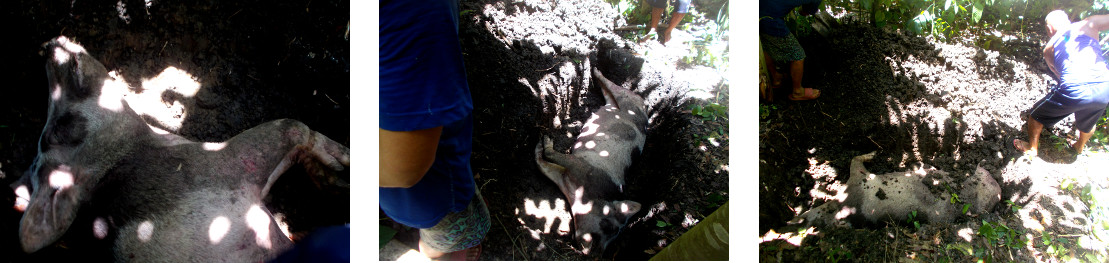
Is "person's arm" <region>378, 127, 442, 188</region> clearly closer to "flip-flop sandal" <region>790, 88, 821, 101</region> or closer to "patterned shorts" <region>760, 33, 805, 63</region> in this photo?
"patterned shorts" <region>760, 33, 805, 63</region>

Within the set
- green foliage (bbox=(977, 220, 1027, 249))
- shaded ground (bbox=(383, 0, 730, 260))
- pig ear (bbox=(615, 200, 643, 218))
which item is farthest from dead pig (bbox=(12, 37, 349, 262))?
green foliage (bbox=(977, 220, 1027, 249))

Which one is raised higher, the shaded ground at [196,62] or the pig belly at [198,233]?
the shaded ground at [196,62]

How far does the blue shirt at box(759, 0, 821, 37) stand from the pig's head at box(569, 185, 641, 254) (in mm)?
913

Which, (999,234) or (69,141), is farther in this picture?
(999,234)

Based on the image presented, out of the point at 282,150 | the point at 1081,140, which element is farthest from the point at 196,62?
the point at 1081,140

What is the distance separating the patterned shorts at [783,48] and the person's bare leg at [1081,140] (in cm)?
103

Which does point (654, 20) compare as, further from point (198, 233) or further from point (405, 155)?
point (198, 233)

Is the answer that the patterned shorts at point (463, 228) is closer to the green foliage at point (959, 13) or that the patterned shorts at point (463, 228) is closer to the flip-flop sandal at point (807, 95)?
the flip-flop sandal at point (807, 95)

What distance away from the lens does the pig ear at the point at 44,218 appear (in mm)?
1546

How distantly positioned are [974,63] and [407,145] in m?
2.20

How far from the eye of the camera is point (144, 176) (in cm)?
166

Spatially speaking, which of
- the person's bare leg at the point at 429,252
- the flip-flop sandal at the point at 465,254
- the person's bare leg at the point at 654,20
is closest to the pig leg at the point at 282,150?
the person's bare leg at the point at 429,252

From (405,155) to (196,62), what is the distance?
83 centimetres

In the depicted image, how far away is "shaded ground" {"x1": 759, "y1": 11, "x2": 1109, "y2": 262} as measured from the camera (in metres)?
1.84
